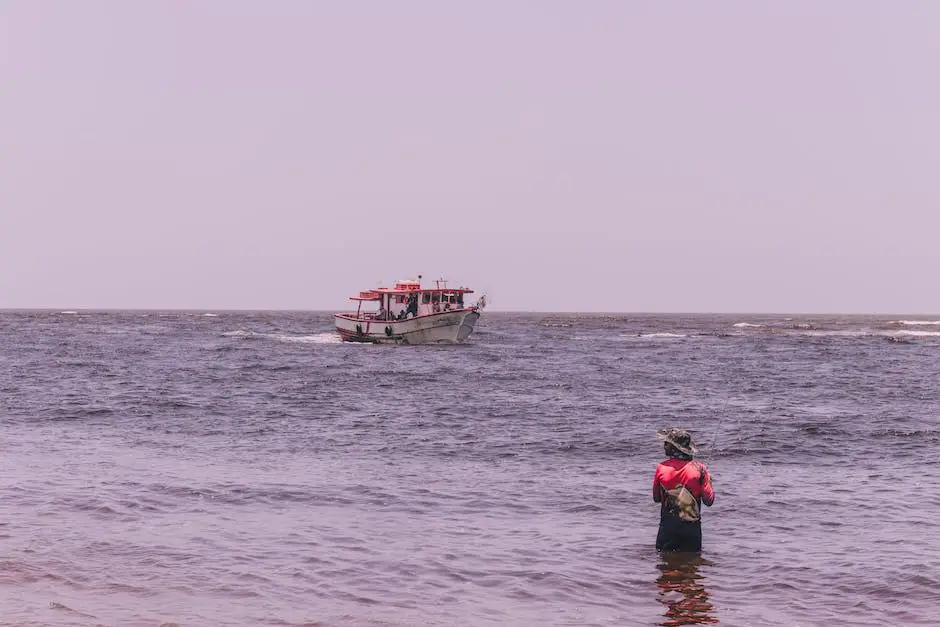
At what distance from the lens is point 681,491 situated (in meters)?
10.2

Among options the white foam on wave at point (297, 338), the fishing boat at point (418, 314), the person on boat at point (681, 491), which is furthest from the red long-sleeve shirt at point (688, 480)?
the white foam on wave at point (297, 338)

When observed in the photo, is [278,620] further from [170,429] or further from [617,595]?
[170,429]

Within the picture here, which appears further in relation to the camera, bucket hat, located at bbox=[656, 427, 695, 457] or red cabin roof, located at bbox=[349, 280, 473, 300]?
red cabin roof, located at bbox=[349, 280, 473, 300]

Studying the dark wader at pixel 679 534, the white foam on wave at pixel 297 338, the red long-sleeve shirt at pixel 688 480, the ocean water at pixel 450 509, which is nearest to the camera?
the ocean water at pixel 450 509

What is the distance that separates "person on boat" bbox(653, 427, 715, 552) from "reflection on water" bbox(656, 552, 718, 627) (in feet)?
0.62

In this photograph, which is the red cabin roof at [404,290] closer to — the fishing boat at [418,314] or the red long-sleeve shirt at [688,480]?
the fishing boat at [418,314]

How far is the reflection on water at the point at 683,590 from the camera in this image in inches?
329

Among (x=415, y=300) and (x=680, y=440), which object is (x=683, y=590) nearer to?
(x=680, y=440)

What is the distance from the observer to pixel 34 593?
8.52 m

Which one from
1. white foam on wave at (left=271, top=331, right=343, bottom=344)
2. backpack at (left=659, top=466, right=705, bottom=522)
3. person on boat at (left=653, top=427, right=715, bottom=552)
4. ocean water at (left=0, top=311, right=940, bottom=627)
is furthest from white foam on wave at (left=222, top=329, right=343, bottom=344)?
backpack at (left=659, top=466, right=705, bottom=522)

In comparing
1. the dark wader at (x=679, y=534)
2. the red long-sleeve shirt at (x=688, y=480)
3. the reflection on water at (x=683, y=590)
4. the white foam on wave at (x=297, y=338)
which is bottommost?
the white foam on wave at (x=297, y=338)

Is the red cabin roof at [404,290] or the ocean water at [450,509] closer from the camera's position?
the ocean water at [450,509]

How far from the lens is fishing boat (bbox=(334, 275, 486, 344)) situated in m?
55.0

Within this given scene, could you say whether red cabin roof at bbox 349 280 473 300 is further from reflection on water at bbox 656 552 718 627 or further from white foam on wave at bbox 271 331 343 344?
reflection on water at bbox 656 552 718 627
